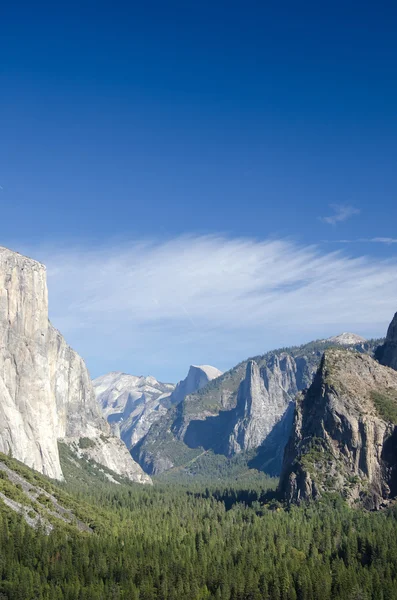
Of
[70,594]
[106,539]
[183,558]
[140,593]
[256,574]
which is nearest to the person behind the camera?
[70,594]

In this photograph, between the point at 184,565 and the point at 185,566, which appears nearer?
the point at 185,566

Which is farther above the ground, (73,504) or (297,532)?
(73,504)

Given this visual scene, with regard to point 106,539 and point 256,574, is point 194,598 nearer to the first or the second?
point 256,574

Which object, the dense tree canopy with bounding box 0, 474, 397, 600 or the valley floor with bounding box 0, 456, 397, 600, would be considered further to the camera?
the valley floor with bounding box 0, 456, 397, 600

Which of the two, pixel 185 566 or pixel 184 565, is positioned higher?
pixel 184 565

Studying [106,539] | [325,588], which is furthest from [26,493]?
[325,588]

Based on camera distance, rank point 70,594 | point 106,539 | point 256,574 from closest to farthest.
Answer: point 70,594, point 256,574, point 106,539

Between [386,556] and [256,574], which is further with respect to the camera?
[386,556]

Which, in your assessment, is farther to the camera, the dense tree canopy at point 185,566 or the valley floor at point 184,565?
the valley floor at point 184,565

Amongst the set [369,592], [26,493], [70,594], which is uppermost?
[26,493]

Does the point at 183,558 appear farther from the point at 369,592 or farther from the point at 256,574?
the point at 369,592

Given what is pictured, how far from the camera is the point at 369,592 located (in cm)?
12950

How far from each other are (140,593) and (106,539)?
34.1 metres

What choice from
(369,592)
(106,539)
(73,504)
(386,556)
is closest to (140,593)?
(106,539)
